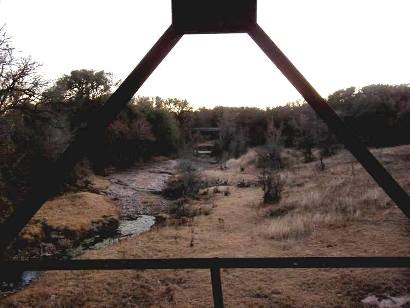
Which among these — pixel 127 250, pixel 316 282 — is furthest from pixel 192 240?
pixel 316 282

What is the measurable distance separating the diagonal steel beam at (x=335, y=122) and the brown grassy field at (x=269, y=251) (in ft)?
22.6

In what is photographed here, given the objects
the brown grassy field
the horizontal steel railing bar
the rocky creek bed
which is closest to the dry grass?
the rocky creek bed

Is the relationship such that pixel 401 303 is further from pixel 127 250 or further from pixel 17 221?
pixel 127 250

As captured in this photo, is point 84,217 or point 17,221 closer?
point 17,221

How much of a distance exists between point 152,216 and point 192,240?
7.03 metres

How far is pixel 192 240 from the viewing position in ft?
45.6

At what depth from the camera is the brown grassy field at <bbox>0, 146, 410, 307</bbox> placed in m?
8.87

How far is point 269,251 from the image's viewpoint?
1236 centimetres

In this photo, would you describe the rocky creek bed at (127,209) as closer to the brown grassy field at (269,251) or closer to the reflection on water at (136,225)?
the reflection on water at (136,225)

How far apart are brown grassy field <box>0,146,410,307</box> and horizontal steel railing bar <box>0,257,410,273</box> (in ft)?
21.9

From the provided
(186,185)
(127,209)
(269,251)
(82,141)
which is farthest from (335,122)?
(186,185)

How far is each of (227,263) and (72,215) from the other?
18127 mm

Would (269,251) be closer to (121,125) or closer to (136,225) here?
(136,225)

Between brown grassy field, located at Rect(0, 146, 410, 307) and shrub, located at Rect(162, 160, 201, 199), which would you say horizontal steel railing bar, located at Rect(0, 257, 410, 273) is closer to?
brown grassy field, located at Rect(0, 146, 410, 307)
